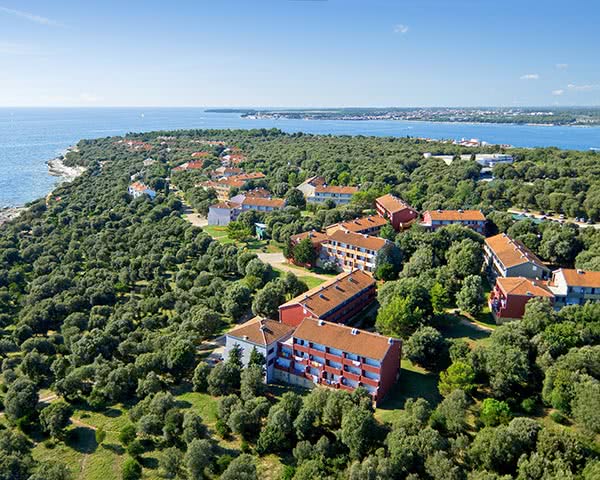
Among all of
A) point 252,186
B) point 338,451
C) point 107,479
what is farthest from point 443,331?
point 252,186

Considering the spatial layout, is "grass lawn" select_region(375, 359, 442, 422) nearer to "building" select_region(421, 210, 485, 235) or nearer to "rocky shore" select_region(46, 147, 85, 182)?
"building" select_region(421, 210, 485, 235)

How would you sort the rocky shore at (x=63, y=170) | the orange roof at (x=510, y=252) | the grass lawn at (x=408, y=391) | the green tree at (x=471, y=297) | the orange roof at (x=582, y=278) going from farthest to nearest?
the rocky shore at (x=63, y=170)
the orange roof at (x=510, y=252)
the green tree at (x=471, y=297)
the orange roof at (x=582, y=278)
the grass lawn at (x=408, y=391)

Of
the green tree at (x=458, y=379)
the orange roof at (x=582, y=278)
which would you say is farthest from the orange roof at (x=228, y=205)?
the green tree at (x=458, y=379)

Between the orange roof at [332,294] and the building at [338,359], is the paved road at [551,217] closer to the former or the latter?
the orange roof at [332,294]

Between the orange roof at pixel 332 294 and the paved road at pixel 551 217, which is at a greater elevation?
the paved road at pixel 551 217

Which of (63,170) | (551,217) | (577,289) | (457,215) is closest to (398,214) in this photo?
(457,215)

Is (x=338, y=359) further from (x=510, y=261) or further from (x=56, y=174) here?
(x=56, y=174)
